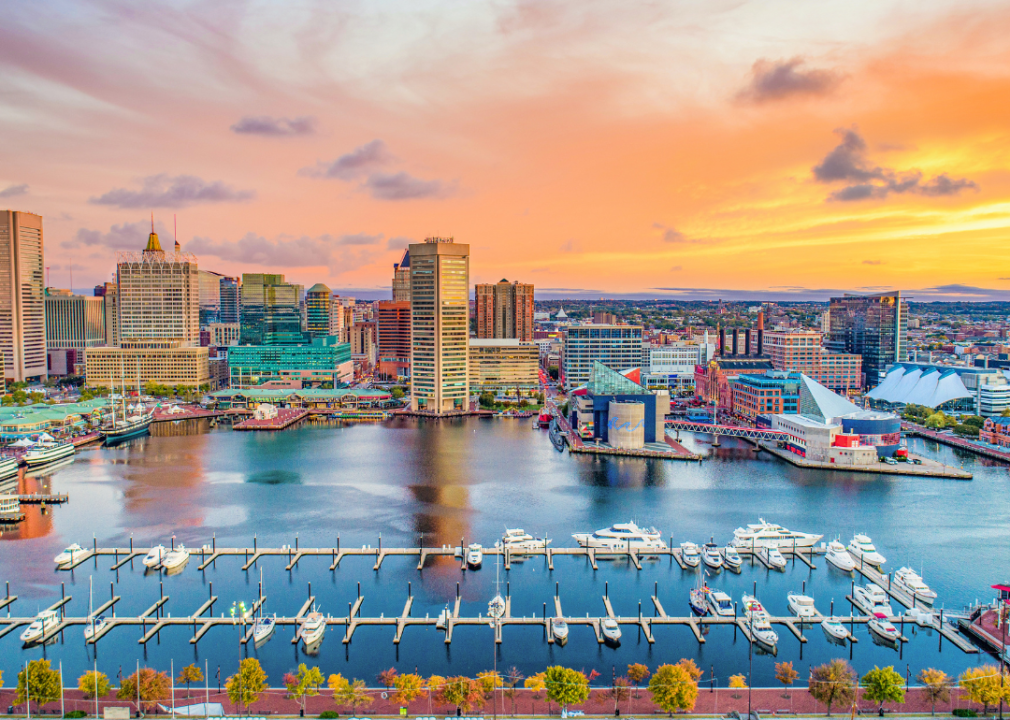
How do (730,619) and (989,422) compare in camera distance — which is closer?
→ (730,619)

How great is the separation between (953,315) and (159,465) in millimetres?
125047

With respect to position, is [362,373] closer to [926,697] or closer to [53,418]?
[53,418]

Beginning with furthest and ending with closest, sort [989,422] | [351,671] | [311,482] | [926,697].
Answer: [989,422] → [311,482] → [351,671] → [926,697]

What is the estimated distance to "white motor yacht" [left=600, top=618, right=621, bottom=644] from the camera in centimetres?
1279

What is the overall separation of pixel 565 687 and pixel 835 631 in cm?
564

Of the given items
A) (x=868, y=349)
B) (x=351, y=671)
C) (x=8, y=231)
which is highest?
(x=8, y=231)

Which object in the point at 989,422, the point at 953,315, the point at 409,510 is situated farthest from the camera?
the point at 953,315

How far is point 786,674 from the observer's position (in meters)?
11.3

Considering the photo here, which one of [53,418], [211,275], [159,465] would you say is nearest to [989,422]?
[159,465]

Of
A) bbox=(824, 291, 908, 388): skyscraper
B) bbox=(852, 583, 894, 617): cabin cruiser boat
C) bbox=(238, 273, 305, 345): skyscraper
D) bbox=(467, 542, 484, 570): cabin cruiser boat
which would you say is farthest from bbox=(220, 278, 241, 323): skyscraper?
bbox=(852, 583, 894, 617): cabin cruiser boat

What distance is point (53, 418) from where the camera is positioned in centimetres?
3247

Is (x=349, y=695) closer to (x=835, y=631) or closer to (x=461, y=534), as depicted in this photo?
(x=461, y=534)

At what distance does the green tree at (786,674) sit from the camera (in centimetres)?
1127

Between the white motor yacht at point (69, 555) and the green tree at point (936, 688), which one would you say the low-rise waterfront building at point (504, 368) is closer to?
the white motor yacht at point (69, 555)
